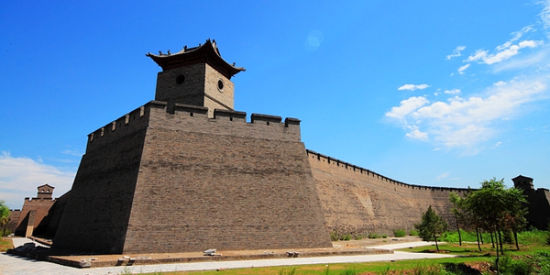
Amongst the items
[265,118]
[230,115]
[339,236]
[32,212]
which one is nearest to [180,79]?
[230,115]

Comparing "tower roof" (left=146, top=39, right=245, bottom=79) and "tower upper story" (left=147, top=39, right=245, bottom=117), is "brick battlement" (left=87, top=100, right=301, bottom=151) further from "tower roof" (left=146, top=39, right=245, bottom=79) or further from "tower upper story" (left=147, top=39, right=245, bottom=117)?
"tower roof" (left=146, top=39, right=245, bottom=79)

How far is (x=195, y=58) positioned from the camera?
16.8 m

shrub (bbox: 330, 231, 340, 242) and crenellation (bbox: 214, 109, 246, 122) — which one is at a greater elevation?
crenellation (bbox: 214, 109, 246, 122)

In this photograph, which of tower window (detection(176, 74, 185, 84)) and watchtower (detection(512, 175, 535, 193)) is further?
watchtower (detection(512, 175, 535, 193))

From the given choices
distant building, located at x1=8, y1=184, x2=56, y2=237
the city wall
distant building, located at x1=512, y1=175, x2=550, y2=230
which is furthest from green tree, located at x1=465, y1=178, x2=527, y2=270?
distant building, located at x1=8, y1=184, x2=56, y2=237

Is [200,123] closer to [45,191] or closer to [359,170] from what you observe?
[359,170]

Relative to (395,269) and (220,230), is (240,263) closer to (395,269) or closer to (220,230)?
(220,230)

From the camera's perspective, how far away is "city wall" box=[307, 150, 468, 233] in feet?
62.0

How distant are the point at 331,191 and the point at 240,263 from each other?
1140 cm

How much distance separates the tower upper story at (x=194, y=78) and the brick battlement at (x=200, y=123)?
2844 millimetres

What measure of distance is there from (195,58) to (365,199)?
52.1 ft

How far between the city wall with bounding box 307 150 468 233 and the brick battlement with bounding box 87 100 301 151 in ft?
15.2


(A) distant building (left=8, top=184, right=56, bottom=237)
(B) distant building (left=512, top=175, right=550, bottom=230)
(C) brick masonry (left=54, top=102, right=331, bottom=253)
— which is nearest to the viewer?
(C) brick masonry (left=54, top=102, right=331, bottom=253)

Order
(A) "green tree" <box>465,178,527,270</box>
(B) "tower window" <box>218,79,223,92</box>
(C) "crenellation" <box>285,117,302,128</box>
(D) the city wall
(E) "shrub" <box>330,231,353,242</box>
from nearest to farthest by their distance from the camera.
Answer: (A) "green tree" <box>465,178,527,270</box>, (C) "crenellation" <box>285,117,302,128</box>, (E) "shrub" <box>330,231,353,242</box>, (B) "tower window" <box>218,79,223,92</box>, (D) the city wall
